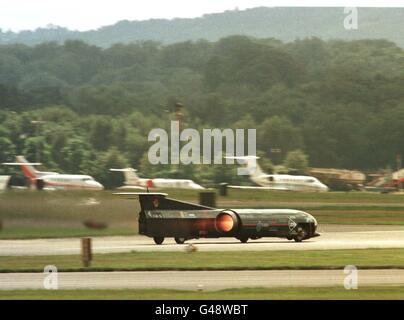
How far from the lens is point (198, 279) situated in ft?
59.6

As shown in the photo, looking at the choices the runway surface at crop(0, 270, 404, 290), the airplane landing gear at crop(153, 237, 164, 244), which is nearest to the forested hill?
the airplane landing gear at crop(153, 237, 164, 244)

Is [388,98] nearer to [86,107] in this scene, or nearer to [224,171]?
[224,171]

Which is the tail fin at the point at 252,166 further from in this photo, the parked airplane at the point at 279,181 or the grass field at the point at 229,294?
the grass field at the point at 229,294

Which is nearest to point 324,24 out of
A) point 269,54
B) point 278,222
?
point 269,54

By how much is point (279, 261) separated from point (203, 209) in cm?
297

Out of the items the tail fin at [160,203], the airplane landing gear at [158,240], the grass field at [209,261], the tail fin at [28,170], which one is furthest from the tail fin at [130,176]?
the tail fin at [28,170]

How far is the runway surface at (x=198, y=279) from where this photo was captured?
57.3 feet

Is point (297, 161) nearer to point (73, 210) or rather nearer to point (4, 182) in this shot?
point (73, 210)

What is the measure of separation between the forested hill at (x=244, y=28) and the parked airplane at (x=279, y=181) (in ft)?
12.5

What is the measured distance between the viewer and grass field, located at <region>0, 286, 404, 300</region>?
52.6 feet

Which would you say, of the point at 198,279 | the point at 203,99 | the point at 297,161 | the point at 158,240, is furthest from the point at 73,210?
the point at 297,161

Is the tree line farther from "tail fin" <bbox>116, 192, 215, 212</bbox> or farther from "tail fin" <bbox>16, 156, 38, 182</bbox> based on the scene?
"tail fin" <bbox>116, 192, 215, 212</bbox>

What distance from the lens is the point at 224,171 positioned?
23219mm

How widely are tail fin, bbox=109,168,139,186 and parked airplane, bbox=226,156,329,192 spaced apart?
2860 mm
